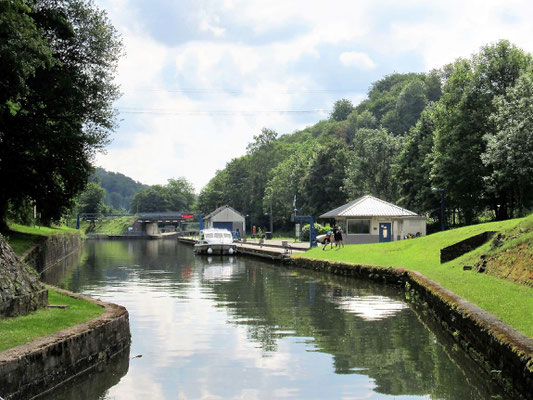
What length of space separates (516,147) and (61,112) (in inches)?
1186

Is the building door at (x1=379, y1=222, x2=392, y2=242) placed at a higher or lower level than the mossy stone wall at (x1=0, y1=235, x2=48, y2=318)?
higher

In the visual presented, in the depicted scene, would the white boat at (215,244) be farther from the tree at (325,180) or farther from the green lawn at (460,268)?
the tree at (325,180)

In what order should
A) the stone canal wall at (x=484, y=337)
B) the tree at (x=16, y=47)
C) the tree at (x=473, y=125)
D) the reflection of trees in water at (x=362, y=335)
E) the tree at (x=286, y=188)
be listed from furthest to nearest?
the tree at (x=286, y=188), the tree at (x=473, y=125), the tree at (x=16, y=47), the reflection of trees in water at (x=362, y=335), the stone canal wall at (x=484, y=337)

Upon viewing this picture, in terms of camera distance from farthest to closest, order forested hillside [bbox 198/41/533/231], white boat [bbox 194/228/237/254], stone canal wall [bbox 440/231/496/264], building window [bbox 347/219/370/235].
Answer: white boat [bbox 194/228/237/254], building window [bbox 347/219/370/235], forested hillside [bbox 198/41/533/231], stone canal wall [bbox 440/231/496/264]

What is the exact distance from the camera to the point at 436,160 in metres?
57.2

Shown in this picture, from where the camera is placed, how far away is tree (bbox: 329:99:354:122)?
167750mm

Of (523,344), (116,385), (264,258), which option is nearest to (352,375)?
(523,344)

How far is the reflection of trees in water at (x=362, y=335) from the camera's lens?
440 inches

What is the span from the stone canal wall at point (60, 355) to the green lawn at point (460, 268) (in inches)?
311

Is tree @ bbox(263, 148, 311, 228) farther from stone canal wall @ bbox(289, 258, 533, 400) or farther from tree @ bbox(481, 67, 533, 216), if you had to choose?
stone canal wall @ bbox(289, 258, 533, 400)

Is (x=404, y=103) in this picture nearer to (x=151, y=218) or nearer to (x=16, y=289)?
(x=151, y=218)

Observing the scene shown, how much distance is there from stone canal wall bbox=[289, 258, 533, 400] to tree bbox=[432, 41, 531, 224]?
33746 mm

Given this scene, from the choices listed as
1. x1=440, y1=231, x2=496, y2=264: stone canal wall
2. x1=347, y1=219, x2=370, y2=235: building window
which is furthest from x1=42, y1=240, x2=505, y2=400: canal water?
x1=347, y1=219, x2=370, y2=235: building window

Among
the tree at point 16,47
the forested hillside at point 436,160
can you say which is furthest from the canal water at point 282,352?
the forested hillside at point 436,160
